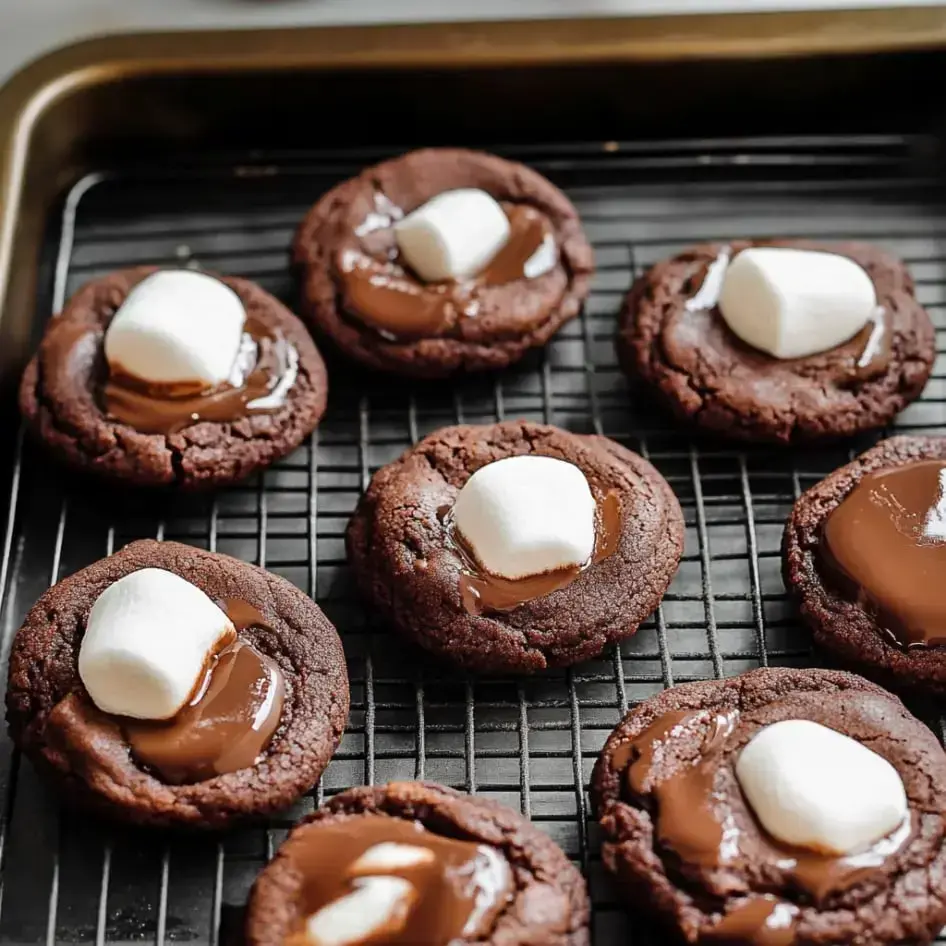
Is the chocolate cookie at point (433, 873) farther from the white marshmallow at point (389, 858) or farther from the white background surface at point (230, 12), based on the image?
the white background surface at point (230, 12)

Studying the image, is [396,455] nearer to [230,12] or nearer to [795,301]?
[795,301]

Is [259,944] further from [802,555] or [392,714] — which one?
[802,555]

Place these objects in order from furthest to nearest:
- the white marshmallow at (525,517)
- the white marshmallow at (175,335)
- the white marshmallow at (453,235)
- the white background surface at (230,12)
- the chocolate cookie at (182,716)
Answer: the white background surface at (230,12), the white marshmallow at (453,235), the white marshmallow at (175,335), the white marshmallow at (525,517), the chocolate cookie at (182,716)

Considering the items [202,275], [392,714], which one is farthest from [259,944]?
[202,275]

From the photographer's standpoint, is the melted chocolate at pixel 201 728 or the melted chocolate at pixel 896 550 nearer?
the melted chocolate at pixel 201 728

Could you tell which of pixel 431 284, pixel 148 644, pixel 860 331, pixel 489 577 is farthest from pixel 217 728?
pixel 860 331

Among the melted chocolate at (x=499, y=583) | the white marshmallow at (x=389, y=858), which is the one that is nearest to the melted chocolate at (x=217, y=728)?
the white marshmallow at (x=389, y=858)

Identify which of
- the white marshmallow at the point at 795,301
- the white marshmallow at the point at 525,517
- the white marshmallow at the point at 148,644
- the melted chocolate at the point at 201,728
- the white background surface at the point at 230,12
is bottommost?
the melted chocolate at the point at 201,728

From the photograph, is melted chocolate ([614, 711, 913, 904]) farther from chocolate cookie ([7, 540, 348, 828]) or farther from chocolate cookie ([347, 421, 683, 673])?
chocolate cookie ([7, 540, 348, 828])
